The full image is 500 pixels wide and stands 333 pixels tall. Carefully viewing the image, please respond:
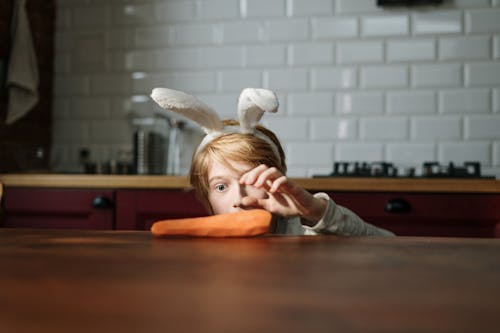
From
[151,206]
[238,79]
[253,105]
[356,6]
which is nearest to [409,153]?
[356,6]

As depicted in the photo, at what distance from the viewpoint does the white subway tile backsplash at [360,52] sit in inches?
87.8

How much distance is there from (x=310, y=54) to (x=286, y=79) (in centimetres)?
13

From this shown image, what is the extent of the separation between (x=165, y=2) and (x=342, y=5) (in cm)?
74

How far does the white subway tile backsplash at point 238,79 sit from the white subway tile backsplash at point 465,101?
0.71 m

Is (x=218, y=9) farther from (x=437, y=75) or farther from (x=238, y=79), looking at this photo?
(x=437, y=75)

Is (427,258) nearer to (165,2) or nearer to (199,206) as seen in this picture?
(199,206)

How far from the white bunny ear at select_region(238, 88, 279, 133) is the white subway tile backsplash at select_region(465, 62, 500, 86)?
4.21 feet

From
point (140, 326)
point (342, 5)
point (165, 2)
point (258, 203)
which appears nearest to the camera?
point (140, 326)

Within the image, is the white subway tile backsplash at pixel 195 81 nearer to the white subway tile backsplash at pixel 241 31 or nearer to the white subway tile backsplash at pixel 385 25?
the white subway tile backsplash at pixel 241 31

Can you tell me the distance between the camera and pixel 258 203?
88cm

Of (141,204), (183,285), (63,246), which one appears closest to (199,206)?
(141,204)

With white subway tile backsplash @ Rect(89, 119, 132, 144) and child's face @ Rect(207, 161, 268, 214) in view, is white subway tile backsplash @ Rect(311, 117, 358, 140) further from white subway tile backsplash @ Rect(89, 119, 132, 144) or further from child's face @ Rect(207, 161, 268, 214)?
child's face @ Rect(207, 161, 268, 214)

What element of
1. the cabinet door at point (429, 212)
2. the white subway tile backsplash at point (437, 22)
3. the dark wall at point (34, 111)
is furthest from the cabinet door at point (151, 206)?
the white subway tile backsplash at point (437, 22)

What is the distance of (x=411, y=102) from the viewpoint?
220cm
